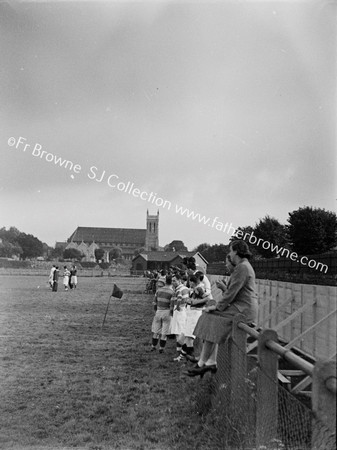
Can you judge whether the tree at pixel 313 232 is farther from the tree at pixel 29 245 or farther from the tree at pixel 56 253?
the tree at pixel 56 253

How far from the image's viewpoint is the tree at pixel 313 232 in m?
38.3

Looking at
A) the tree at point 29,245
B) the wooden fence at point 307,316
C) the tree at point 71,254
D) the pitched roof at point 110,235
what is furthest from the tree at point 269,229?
the pitched roof at point 110,235

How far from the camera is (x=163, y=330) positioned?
1052cm

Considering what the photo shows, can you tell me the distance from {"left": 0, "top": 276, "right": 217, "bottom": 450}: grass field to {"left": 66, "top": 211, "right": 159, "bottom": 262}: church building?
6322 inches

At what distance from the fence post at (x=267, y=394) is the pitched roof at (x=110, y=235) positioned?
572ft

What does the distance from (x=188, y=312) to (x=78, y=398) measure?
11.8 ft

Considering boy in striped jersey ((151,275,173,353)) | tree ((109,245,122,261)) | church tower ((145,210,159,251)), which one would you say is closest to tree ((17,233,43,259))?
tree ((109,245,122,261))

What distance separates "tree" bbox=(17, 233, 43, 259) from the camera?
12562 cm

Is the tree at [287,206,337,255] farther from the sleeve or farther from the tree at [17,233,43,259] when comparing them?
the tree at [17,233,43,259]

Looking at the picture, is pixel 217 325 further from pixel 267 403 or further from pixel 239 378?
pixel 267 403

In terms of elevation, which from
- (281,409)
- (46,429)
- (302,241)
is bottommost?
(46,429)

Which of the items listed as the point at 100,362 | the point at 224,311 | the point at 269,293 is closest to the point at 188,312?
the point at 100,362

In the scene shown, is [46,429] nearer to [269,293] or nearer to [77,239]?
[269,293]

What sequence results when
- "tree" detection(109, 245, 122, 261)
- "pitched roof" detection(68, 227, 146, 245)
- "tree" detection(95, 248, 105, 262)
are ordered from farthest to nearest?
"pitched roof" detection(68, 227, 146, 245) < "tree" detection(95, 248, 105, 262) < "tree" detection(109, 245, 122, 261)
